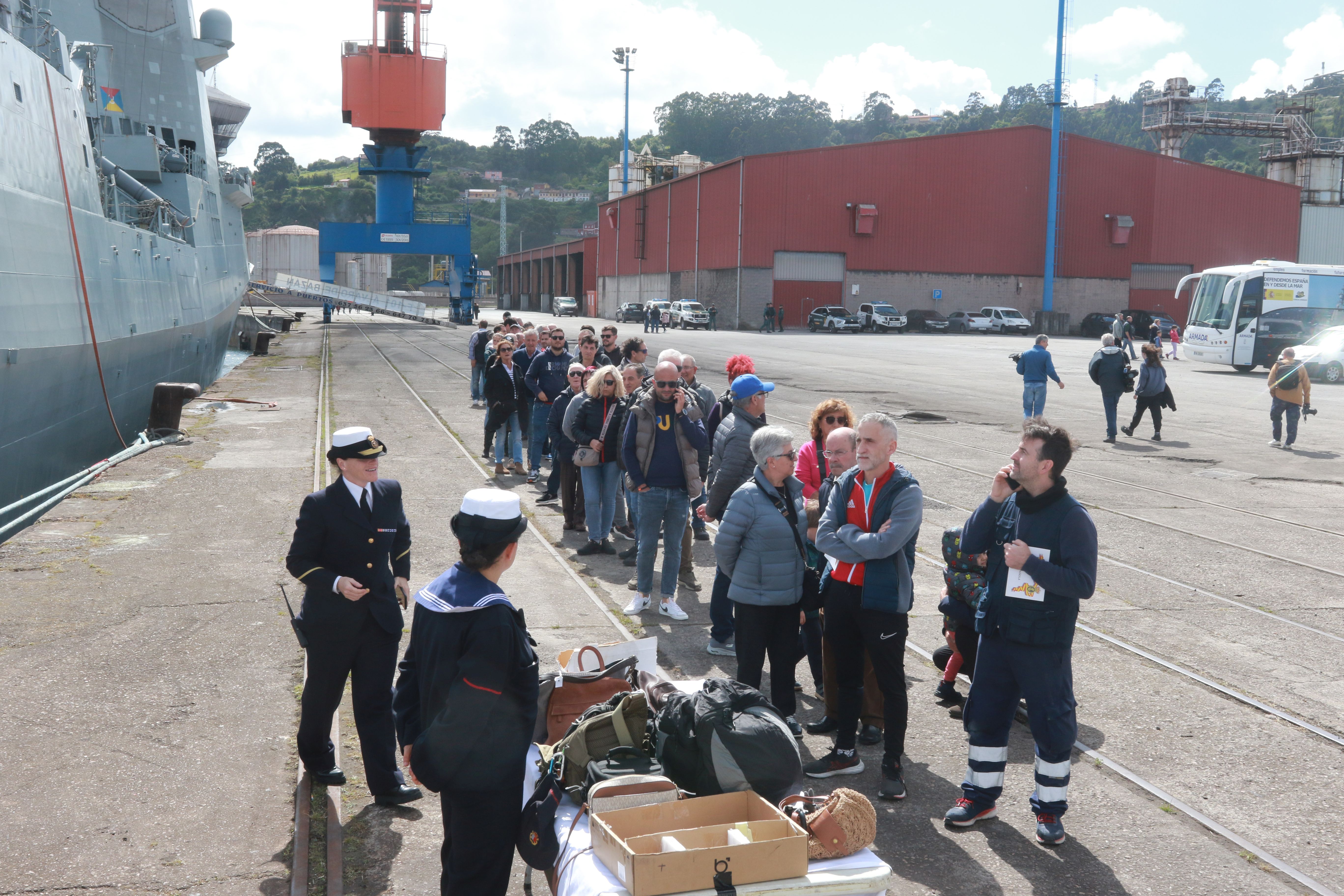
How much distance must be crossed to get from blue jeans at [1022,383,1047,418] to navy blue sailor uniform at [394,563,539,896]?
1741 cm

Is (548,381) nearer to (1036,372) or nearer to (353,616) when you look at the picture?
(353,616)

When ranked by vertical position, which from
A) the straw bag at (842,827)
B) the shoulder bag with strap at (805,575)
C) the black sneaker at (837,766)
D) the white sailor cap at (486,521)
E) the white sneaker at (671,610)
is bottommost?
the black sneaker at (837,766)

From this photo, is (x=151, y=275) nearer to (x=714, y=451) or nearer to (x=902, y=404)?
(x=902, y=404)

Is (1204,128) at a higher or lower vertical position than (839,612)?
higher

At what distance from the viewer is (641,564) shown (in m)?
8.58

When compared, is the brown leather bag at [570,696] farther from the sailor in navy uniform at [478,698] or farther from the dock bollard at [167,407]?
the dock bollard at [167,407]

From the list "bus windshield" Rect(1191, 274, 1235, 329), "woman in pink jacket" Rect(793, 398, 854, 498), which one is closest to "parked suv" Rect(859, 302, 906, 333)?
"bus windshield" Rect(1191, 274, 1235, 329)

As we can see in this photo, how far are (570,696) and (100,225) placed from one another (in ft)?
58.2

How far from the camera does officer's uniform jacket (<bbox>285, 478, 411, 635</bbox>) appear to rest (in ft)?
16.4

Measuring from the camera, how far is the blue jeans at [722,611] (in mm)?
7562

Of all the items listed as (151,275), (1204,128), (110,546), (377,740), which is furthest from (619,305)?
(377,740)

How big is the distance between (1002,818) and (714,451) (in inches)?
154

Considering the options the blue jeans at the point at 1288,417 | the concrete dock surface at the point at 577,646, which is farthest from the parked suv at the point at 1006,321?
the concrete dock surface at the point at 577,646

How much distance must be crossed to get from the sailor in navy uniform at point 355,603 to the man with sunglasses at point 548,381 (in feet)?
24.5
